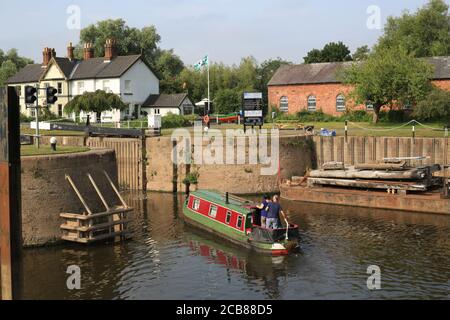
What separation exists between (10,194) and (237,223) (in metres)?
14.4

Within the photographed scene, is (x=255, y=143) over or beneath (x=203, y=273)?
over

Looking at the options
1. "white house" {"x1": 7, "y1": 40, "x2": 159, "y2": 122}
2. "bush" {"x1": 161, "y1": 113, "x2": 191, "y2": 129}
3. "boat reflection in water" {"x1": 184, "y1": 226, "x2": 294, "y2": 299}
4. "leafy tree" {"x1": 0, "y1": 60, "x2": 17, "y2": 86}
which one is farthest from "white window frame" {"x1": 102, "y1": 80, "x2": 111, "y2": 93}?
"boat reflection in water" {"x1": 184, "y1": 226, "x2": 294, "y2": 299}

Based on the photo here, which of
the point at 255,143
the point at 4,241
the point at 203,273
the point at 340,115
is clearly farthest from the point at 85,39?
the point at 4,241

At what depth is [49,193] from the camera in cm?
2491

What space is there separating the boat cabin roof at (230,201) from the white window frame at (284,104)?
37196mm

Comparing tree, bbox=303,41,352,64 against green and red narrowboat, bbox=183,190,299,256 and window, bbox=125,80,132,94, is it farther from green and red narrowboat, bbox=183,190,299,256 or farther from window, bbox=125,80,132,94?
green and red narrowboat, bbox=183,190,299,256

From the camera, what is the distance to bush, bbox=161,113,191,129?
5588 cm

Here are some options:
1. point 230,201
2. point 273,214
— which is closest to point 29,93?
point 273,214

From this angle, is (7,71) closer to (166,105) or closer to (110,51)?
(110,51)

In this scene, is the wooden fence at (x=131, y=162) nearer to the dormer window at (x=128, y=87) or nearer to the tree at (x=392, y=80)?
the tree at (x=392, y=80)

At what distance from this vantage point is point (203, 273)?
22031 mm

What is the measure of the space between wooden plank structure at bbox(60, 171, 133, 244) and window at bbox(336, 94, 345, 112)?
39.9 meters

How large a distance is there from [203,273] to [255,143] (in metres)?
18.3

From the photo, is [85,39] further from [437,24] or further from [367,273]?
[367,273]
